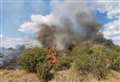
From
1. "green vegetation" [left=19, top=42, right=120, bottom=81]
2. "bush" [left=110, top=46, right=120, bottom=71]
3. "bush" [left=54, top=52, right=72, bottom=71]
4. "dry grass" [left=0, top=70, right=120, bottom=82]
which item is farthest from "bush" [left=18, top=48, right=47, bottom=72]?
"bush" [left=110, top=46, right=120, bottom=71]

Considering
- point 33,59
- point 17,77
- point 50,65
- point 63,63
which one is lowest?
point 17,77

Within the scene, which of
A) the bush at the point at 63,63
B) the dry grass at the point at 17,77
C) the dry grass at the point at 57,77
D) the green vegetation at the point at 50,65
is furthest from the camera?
the bush at the point at 63,63

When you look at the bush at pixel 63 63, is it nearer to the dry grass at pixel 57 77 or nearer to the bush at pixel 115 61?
the dry grass at pixel 57 77

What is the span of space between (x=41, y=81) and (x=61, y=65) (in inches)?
135

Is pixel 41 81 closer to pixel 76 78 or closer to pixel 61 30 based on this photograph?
pixel 76 78

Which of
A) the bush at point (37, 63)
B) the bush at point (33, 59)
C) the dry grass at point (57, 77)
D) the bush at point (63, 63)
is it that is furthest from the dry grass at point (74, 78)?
the bush at point (33, 59)

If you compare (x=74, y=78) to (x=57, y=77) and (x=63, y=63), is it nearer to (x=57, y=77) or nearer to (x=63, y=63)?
(x=57, y=77)

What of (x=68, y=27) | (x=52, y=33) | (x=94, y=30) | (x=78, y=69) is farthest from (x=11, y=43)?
(x=94, y=30)

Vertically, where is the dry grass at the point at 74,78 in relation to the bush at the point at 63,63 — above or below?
below

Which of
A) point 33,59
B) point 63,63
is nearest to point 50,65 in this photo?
point 33,59

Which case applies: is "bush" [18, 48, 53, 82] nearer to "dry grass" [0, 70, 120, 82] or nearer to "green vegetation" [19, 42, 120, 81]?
"green vegetation" [19, 42, 120, 81]

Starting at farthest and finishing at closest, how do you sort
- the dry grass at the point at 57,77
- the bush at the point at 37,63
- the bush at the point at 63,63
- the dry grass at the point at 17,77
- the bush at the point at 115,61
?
the bush at the point at 115,61
the bush at the point at 63,63
the bush at the point at 37,63
the dry grass at the point at 57,77
the dry grass at the point at 17,77

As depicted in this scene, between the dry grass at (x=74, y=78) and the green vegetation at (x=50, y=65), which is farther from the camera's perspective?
the green vegetation at (x=50, y=65)

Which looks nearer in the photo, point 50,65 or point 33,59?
point 50,65
